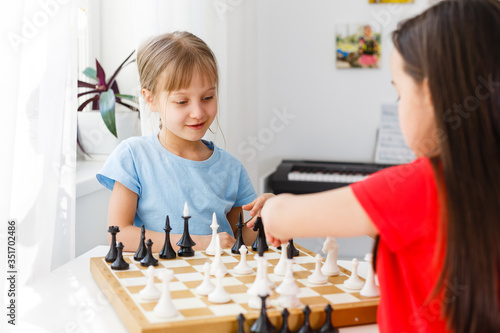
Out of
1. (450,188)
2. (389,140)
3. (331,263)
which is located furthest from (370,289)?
(389,140)

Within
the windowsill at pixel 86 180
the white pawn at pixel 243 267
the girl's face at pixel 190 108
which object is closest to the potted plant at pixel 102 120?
the windowsill at pixel 86 180

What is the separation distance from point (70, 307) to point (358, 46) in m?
2.87

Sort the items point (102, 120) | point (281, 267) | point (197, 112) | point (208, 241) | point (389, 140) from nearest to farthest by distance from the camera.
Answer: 1. point (281, 267)
2. point (208, 241)
3. point (197, 112)
4. point (102, 120)
5. point (389, 140)

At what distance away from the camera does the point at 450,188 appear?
784 millimetres

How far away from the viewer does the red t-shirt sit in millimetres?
801

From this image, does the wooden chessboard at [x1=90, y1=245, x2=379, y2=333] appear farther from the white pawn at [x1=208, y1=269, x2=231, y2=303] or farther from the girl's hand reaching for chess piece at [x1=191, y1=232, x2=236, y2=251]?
the girl's hand reaching for chess piece at [x1=191, y1=232, x2=236, y2=251]

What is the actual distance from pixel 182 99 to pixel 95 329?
816 mm

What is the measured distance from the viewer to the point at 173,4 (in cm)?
235

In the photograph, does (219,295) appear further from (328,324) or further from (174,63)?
(174,63)

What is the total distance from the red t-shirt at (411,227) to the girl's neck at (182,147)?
1.04m

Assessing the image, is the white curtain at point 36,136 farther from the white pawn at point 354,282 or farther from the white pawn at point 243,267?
the white pawn at point 354,282

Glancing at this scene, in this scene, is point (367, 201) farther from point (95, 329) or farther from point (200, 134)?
point (200, 134)

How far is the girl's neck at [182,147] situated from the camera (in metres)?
1.80

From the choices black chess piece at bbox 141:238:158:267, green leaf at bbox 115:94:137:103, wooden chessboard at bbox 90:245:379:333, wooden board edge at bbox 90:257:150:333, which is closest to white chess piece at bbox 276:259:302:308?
wooden chessboard at bbox 90:245:379:333
